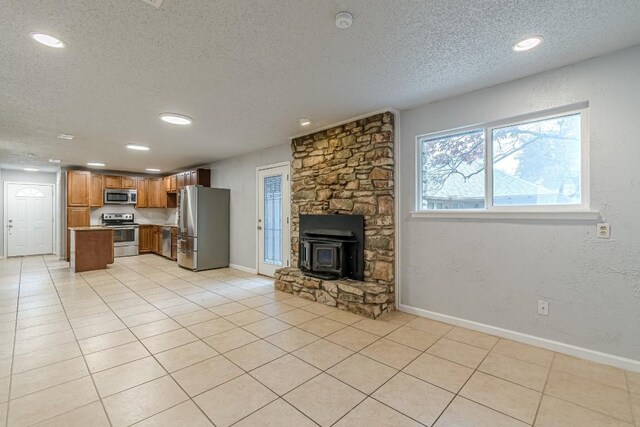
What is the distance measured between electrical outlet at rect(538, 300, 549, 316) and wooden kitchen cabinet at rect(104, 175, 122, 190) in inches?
382

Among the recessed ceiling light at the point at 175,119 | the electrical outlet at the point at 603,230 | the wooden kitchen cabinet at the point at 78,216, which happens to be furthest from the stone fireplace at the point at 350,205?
the wooden kitchen cabinet at the point at 78,216

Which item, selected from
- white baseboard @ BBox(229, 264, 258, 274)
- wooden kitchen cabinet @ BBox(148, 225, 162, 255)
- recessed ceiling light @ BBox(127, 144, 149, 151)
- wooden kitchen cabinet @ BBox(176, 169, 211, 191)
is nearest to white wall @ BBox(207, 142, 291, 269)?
white baseboard @ BBox(229, 264, 258, 274)

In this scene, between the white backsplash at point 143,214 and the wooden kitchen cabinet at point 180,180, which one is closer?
the wooden kitchen cabinet at point 180,180

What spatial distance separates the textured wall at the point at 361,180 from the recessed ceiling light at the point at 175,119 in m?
1.71

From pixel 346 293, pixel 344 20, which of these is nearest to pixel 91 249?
pixel 346 293

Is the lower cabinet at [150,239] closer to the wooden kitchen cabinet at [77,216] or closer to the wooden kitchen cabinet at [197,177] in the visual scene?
the wooden kitchen cabinet at [77,216]

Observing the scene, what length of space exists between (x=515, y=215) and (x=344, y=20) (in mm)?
2330

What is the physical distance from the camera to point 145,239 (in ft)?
28.2

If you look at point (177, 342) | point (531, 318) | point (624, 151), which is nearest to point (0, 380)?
point (177, 342)

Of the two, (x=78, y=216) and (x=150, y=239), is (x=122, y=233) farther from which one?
(x=78, y=216)

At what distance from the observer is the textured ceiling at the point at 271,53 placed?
71.5 inches

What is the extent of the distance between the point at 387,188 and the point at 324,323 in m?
1.76

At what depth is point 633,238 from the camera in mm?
2248

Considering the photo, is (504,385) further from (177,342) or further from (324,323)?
(177,342)
